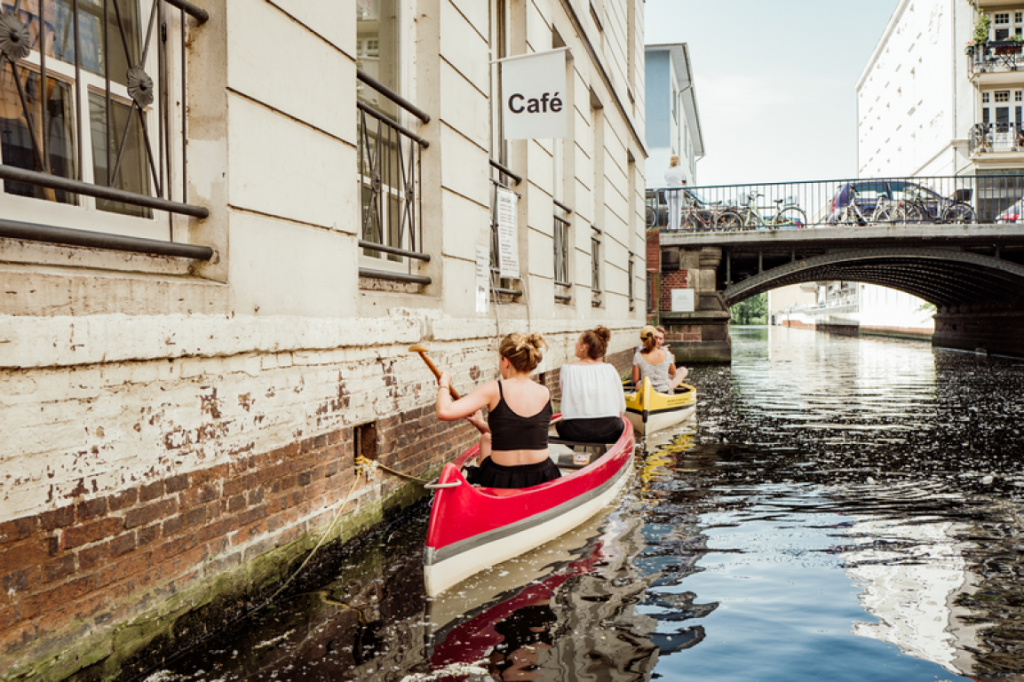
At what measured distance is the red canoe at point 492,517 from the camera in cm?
417

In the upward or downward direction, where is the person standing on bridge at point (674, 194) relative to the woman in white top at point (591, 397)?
upward

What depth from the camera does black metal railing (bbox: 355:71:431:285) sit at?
243 inches

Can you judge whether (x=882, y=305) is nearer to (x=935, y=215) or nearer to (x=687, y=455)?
(x=935, y=215)

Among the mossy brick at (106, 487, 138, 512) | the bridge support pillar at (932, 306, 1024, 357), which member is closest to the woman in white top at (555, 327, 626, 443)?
the mossy brick at (106, 487, 138, 512)

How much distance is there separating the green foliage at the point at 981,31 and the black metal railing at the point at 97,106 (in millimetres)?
38760

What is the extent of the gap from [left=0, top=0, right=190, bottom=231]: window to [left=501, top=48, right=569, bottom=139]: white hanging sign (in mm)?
4566

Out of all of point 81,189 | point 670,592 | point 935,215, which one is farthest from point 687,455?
point 935,215

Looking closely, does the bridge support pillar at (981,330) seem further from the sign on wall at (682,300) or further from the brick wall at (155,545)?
the brick wall at (155,545)

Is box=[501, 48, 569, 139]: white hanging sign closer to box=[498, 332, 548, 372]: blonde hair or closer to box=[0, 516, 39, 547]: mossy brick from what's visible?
box=[498, 332, 548, 372]: blonde hair

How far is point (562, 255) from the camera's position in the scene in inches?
473

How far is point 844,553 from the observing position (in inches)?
209

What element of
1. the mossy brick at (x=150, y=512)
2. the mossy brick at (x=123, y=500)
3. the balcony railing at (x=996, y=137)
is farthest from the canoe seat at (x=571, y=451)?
the balcony railing at (x=996, y=137)

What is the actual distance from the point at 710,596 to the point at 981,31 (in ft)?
126

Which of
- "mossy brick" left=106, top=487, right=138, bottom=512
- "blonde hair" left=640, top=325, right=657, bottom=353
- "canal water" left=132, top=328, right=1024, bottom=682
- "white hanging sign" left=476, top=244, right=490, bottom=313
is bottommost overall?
"canal water" left=132, top=328, right=1024, bottom=682
